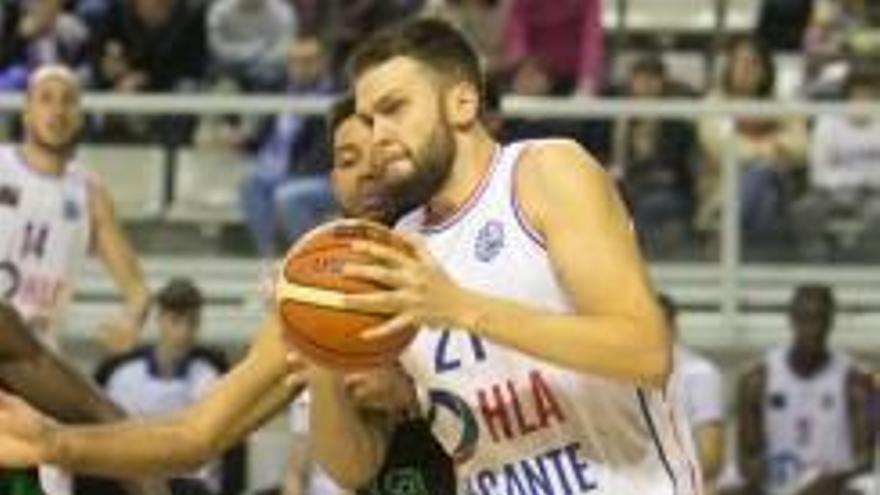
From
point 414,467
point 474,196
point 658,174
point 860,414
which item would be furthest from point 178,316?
point 474,196

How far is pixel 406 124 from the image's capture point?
5520 mm

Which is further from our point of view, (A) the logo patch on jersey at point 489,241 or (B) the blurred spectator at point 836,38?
(B) the blurred spectator at point 836,38

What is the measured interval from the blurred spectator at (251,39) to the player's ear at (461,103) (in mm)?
9028

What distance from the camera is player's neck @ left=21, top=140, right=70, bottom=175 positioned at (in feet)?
39.7

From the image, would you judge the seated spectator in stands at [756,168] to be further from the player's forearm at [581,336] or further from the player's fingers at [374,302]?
the player's fingers at [374,302]

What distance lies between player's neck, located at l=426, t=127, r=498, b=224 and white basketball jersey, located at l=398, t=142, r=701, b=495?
2 cm

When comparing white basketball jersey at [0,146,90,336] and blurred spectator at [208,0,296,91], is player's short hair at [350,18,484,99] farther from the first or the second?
blurred spectator at [208,0,296,91]

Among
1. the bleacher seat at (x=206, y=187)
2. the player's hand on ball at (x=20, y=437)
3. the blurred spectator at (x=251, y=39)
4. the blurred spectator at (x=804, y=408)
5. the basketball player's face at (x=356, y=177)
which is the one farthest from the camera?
the blurred spectator at (x=251, y=39)

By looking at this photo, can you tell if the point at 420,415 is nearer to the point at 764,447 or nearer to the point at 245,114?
the point at 764,447

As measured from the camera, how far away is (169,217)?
43.4 ft

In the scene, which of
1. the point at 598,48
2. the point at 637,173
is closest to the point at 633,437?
the point at 637,173

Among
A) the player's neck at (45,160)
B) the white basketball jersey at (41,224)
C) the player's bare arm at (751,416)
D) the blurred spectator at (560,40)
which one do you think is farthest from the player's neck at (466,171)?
the blurred spectator at (560,40)

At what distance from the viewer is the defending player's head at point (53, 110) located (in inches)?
452

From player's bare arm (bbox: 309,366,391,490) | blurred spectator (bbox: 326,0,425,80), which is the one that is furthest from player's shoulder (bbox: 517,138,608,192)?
blurred spectator (bbox: 326,0,425,80)
